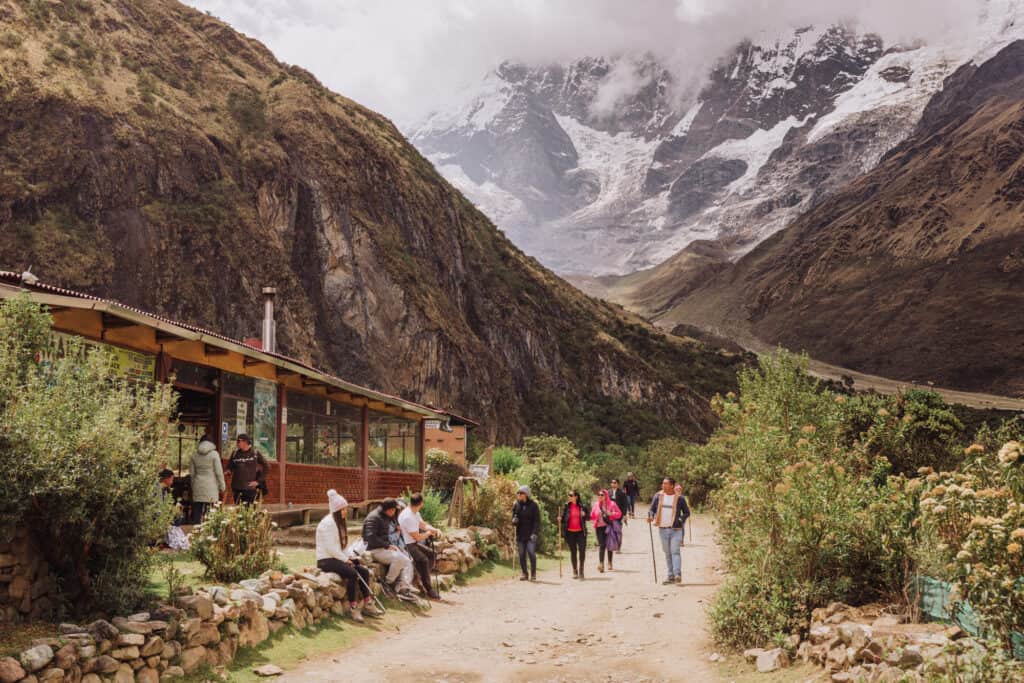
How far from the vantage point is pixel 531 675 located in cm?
930

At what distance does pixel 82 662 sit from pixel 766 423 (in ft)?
37.0

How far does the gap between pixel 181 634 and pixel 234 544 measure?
89.7 inches

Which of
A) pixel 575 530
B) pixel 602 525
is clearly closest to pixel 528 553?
pixel 575 530

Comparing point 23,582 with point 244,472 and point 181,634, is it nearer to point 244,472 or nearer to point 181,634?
point 181,634

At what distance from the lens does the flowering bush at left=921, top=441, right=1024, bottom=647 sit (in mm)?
6562

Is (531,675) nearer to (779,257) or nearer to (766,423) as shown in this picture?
(766,423)

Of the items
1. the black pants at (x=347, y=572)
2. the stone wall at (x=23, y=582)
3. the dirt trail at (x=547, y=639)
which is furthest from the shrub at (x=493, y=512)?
the stone wall at (x=23, y=582)

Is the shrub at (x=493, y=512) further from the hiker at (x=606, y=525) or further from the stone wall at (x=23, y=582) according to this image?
the stone wall at (x=23, y=582)

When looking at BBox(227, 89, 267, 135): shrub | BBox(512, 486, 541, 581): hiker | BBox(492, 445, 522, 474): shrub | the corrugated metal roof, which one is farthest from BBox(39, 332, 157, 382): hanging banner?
BBox(227, 89, 267, 135): shrub

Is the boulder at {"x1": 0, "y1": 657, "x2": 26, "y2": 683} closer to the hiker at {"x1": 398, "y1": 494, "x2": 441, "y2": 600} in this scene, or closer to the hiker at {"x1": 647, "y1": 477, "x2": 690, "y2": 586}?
the hiker at {"x1": 398, "y1": 494, "x2": 441, "y2": 600}

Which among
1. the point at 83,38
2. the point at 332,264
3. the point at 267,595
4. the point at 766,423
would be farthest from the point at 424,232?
the point at 267,595

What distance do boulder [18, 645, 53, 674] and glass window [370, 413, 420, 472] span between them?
670 inches

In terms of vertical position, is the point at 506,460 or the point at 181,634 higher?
the point at 506,460

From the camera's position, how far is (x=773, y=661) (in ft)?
Answer: 27.8
